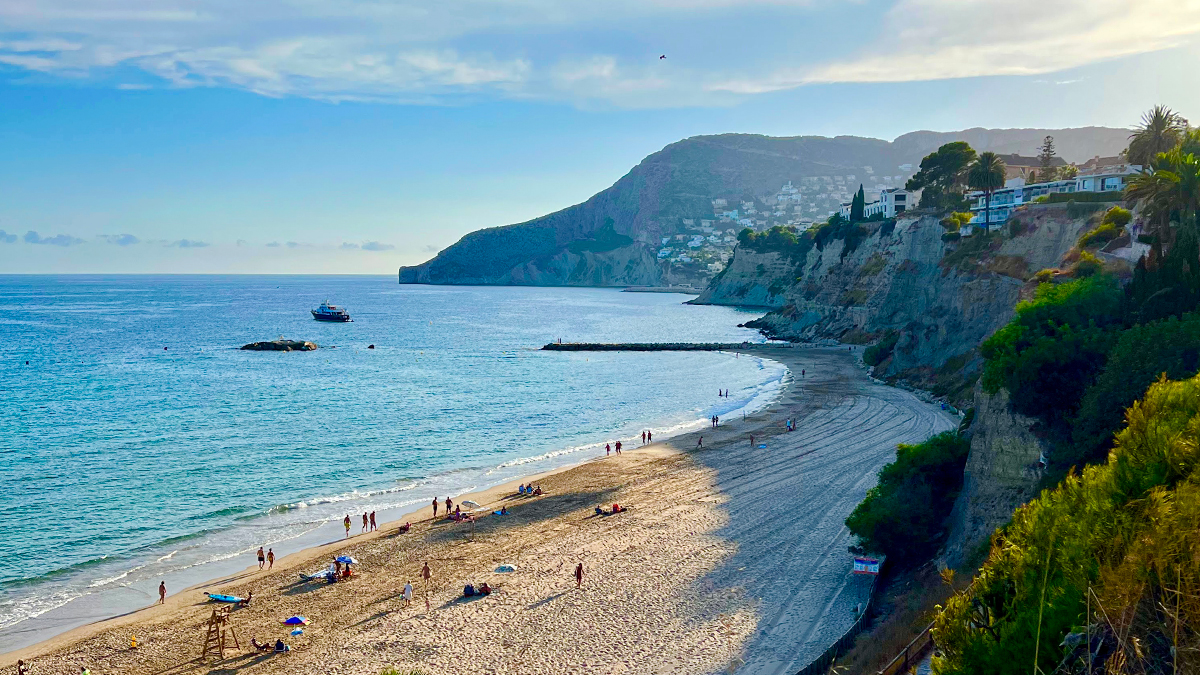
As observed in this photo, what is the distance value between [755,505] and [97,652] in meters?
22.5

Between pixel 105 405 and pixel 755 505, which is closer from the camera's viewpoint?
pixel 755 505

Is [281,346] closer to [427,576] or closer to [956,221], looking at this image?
[956,221]

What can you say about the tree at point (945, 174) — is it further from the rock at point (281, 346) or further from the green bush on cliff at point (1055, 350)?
the rock at point (281, 346)

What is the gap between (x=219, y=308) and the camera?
7096 inches

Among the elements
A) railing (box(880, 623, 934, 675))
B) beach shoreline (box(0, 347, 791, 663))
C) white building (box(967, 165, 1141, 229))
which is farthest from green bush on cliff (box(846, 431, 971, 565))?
white building (box(967, 165, 1141, 229))

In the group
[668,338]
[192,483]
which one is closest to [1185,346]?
[192,483]

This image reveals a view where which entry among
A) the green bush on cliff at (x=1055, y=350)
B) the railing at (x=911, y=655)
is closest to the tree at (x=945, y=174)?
the green bush on cliff at (x=1055, y=350)

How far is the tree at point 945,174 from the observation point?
8350 centimetres

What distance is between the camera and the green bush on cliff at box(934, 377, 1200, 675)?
7180mm

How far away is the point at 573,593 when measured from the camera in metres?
23.0

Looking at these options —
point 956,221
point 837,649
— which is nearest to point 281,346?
point 956,221

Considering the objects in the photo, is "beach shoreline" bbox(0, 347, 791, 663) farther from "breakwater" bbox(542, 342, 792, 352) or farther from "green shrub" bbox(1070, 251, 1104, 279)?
"breakwater" bbox(542, 342, 792, 352)

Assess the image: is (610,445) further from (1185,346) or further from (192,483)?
(1185,346)

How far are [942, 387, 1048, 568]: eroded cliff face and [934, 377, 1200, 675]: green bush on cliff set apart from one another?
9.54 metres
